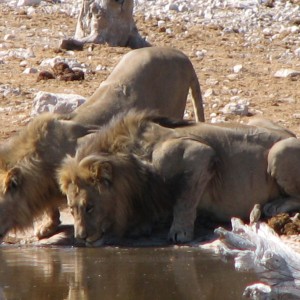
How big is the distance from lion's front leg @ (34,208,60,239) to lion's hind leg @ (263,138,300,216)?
1.60 meters

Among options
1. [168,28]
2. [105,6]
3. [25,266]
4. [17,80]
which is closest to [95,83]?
[17,80]

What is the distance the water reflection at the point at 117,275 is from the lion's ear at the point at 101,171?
508 millimetres

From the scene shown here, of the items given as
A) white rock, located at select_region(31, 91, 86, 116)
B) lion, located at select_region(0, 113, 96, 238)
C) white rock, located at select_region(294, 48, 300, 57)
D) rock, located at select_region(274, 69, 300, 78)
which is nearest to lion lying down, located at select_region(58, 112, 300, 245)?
lion, located at select_region(0, 113, 96, 238)

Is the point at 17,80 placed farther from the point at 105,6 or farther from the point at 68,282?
the point at 68,282

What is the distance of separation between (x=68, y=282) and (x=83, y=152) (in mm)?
1707

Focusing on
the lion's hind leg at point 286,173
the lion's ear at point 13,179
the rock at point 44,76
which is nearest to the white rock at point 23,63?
the rock at point 44,76

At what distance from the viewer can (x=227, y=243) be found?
25.0ft

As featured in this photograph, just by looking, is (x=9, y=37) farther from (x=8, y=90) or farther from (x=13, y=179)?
(x=13, y=179)

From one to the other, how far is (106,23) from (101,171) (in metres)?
6.00

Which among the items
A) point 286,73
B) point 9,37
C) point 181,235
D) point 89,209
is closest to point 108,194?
point 89,209

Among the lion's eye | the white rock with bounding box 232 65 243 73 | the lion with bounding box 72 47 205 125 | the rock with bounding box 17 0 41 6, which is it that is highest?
the lion with bounding box 72 47 205 125

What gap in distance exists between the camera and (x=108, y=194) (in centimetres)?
928

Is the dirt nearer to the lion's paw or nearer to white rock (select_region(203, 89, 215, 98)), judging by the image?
white rock (select_region(203, 89, 215, 98))

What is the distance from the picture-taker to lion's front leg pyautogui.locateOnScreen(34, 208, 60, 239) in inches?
386
